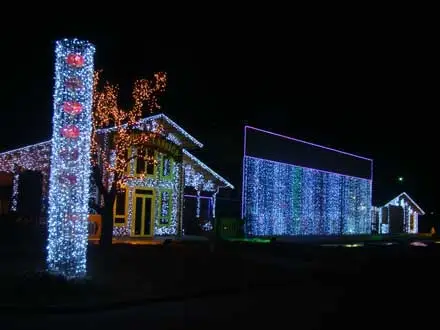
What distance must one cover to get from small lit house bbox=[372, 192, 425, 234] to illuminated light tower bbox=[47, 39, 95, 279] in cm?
3880

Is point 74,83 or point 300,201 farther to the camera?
point 300,201

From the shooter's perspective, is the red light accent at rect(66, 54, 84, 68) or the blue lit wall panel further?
the blue lit wall panel

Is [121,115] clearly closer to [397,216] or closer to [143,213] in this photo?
[143,213]

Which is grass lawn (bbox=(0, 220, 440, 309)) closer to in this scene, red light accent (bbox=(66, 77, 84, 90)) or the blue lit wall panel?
red light accent (bbox=(66, 77, 84, 90))

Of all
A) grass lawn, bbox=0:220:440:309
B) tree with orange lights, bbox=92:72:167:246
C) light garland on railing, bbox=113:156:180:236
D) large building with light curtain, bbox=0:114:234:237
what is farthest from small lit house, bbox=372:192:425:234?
tree with orange lights, bbox=92:72:167:246

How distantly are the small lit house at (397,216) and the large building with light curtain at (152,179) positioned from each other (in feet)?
79.4

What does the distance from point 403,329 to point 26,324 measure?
21.4 ft

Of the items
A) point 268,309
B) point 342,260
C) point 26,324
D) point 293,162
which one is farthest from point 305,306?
point 293,162

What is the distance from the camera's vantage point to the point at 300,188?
38406 millimetres

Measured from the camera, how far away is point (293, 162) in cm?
3791

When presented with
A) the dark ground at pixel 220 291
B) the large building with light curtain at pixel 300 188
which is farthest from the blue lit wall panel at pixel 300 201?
the dark ground at pixel 220 291

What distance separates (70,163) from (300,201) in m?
26.2

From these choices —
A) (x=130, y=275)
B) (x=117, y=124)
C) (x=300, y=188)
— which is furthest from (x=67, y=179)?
(x=300, y=188)

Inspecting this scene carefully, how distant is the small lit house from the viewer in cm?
5050
